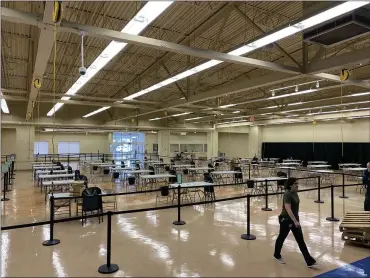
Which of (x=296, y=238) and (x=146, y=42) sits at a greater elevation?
(x=146, y=42)

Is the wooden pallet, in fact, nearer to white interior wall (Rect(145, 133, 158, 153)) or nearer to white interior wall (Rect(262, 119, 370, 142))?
white interior wall (Rect(262, 119, 370, 142))

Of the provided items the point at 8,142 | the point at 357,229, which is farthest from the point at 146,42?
the point at 8,142

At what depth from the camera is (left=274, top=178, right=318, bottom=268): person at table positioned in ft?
14.0

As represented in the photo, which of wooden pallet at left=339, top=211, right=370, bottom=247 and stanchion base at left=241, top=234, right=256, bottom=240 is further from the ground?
wooden pallet at left=339, top=211, right=370, bottom=247

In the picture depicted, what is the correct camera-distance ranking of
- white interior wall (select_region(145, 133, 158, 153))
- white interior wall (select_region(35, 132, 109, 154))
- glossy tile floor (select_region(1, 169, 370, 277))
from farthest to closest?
white interior wall (select_region(145, 133, 158, 153)) < white interior wall (select_region(35, 132, 109, 154)) < glossy tile floor (select_region(1, 169, 370, 277))

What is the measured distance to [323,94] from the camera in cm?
1459

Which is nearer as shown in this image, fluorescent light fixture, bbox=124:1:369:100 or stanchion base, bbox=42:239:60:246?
fluorescent light fixture, bbox=124:1:369:100

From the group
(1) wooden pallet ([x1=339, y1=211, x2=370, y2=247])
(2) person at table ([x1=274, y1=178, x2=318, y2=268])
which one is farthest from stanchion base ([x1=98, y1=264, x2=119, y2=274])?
(1) wooden pallet ([x1=339, y1=211, x2=370, y2=247])

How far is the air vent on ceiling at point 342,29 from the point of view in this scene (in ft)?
14.8

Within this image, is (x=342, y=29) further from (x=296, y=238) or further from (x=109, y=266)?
(x=109, y=266)

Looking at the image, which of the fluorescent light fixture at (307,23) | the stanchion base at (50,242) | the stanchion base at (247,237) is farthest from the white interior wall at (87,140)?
the stanchion base at (247,237)

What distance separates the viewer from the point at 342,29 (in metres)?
4.77

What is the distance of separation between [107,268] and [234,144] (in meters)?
29.1

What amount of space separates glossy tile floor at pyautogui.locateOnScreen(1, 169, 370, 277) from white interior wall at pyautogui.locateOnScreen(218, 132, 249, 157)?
2384 centimetres
